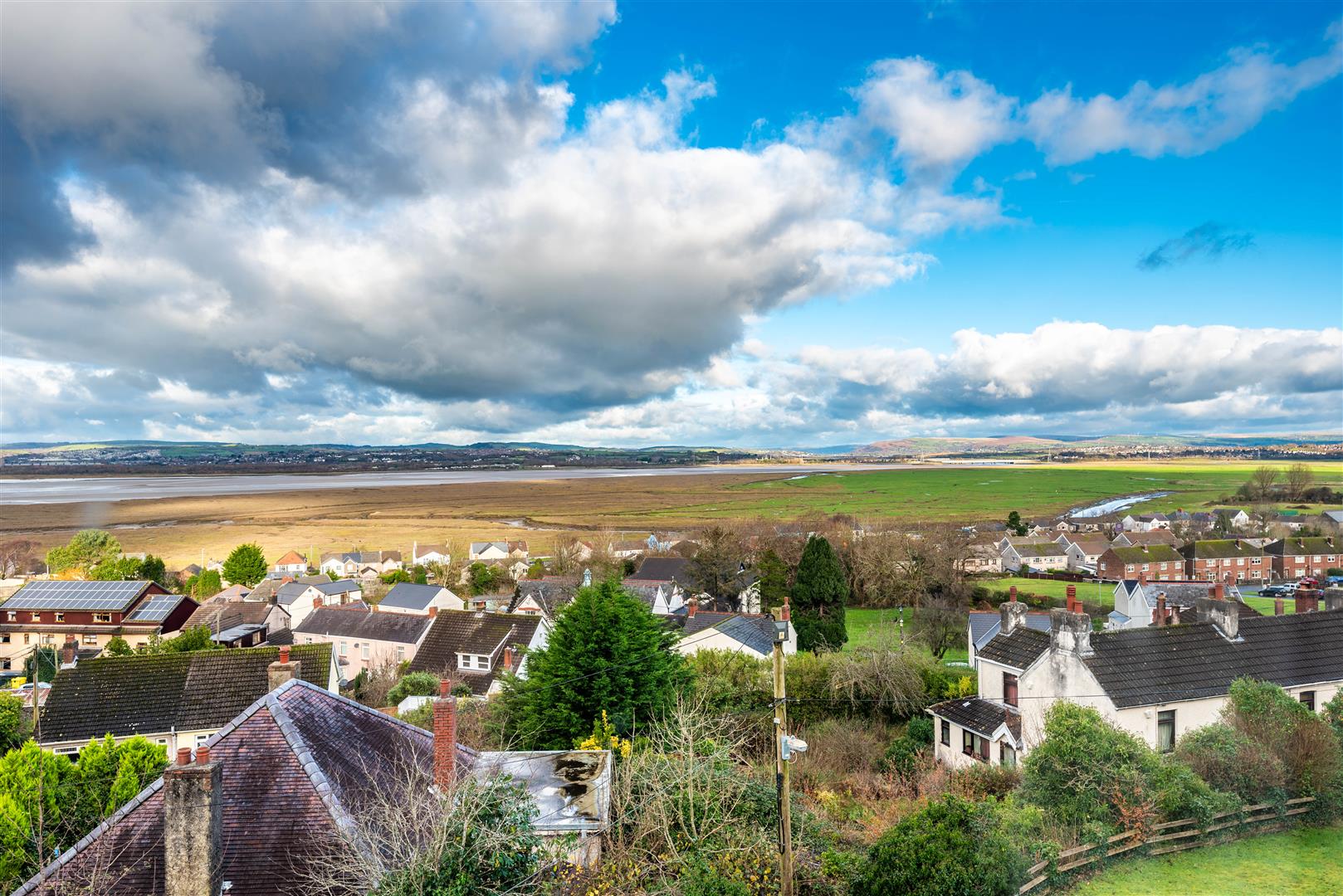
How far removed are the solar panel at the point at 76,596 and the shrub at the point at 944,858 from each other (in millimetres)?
62141

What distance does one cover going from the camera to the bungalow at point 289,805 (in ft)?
37.6

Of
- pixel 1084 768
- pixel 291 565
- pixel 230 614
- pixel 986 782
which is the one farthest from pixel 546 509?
pixel 1084 768

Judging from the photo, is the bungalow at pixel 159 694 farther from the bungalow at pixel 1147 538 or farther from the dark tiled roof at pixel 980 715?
the bungalow at pixel 1147 538

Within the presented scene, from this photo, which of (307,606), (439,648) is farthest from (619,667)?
(307,606)

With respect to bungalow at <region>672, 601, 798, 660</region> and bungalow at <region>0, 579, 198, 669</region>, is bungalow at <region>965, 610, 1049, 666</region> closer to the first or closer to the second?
bungalow at <region>672, 601, 798, 660</region>

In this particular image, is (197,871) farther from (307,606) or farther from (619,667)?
(307,606)

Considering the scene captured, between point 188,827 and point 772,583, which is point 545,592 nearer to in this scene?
point 772,583

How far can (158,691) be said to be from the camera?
29.7 meters

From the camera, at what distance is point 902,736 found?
28.6 m

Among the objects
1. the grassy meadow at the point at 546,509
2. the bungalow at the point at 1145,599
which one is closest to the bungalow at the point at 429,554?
the grassy meadow at the point at 546,509

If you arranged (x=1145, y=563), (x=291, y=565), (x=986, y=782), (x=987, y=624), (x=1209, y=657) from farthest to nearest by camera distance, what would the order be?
1. (x=291, y=565)
2. (x=1145, y=563)
3. (x=987, y=624)
4. (x=1209, y=657)
5. (x=986, y=782)

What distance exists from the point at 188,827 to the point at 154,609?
54333 millimetres

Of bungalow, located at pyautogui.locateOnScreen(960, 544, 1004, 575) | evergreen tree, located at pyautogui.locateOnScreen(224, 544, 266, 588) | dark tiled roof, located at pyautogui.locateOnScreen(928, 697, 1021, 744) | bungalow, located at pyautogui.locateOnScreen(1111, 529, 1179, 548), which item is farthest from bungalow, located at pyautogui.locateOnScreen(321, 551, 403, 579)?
bungalow, located at pyautogui.locateOnScreen(1111, 529, 1179, 548)

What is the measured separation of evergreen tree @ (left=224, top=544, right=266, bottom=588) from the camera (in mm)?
78000
